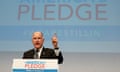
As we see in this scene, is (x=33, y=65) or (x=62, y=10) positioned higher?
(x=62, y=10)

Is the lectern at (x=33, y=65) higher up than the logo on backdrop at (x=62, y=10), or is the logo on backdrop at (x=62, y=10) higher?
the logo on backdrop at (x=62, y=10)

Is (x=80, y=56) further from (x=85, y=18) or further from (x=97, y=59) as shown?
(x=85, y=18)

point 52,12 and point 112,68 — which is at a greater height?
point 52,12

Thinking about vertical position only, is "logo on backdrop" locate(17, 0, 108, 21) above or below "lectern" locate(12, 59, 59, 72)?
above

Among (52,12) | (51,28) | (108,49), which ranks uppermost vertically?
(52,12)

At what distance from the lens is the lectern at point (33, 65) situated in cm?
151

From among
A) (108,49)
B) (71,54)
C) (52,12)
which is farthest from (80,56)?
(52,12)

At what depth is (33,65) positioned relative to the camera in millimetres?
1531

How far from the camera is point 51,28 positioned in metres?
3.26

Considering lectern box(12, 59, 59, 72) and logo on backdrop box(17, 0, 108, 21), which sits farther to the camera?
logo on backdrop box(17, 0, 108, 21)

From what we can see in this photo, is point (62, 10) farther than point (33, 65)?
Yes

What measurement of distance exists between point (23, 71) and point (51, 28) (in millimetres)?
1789

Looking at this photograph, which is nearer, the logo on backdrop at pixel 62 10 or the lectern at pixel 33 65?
the lectern at pixel 33 65

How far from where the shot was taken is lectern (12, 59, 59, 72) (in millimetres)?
1508
